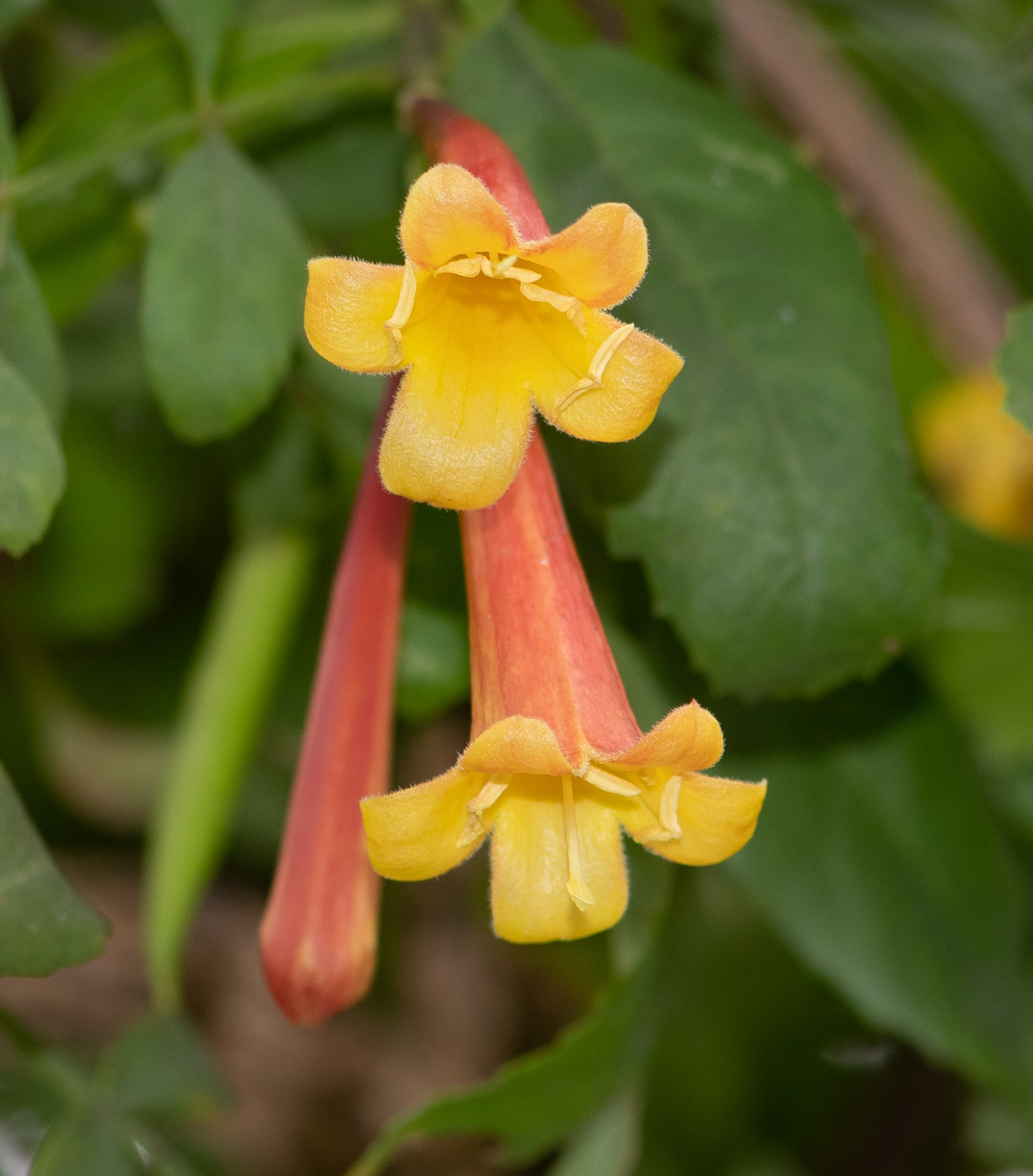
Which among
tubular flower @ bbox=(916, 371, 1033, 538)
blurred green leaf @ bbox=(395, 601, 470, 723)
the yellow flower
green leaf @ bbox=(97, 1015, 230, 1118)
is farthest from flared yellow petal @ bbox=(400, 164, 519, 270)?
tubular flower @ bbox=(916, 371, 1033, 538)

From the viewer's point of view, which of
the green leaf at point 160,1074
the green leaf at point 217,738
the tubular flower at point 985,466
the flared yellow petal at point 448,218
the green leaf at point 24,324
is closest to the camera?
the flared yellow petal at point 448,218

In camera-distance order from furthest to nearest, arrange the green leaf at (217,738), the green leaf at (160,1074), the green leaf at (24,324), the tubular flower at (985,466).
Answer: the tubular flower at (985,466) → the green leaf at (217,738) → the green leaf at (160,1074) → the green leaf at (24,324)

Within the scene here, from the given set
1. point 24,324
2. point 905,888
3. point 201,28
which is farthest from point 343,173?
point 905,888

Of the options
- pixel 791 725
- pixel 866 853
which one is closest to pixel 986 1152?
pixel 866 853

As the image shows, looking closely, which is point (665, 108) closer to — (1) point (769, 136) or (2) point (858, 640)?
(1) point (769, 136)

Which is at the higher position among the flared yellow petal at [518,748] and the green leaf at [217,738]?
the flared yellow petal at [518,748]

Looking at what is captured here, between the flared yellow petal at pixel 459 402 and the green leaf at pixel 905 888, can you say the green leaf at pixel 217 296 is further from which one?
the green leaf at pixel 905 888

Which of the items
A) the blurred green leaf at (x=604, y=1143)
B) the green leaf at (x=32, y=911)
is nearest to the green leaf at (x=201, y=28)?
the green leaf at (x=32, y=911)

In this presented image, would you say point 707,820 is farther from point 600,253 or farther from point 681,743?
point 600,253
